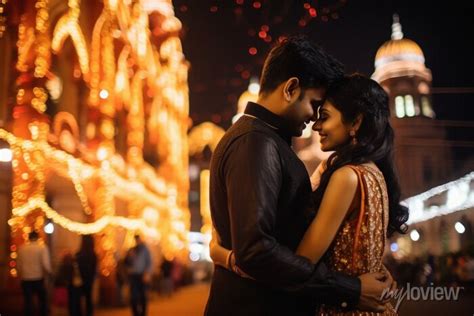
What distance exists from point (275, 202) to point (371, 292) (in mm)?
607

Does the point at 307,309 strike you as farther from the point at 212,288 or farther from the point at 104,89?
the point at 104,89

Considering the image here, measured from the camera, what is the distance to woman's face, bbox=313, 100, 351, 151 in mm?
2510

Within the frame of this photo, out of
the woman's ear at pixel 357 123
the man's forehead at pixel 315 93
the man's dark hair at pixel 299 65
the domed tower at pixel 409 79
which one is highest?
the domed tower at pixel 409 79

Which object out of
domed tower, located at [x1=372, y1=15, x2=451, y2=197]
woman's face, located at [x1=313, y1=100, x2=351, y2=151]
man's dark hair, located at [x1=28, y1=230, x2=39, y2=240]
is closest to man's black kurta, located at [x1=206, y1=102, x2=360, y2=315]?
woman's face, located at [x1=313, y1=100, x2=351, y2=151]

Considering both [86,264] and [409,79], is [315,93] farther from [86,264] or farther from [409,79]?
[409,79]

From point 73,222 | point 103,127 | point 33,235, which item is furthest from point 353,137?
point 103,127

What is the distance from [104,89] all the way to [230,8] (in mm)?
4872

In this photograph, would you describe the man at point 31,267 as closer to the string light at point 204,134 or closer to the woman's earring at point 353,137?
the woman's earring at point 353,137

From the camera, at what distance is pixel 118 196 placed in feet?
59.3

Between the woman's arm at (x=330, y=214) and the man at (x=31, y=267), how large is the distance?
6.66 m

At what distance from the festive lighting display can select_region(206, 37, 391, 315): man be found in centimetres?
506

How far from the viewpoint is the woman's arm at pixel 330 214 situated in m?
2.12

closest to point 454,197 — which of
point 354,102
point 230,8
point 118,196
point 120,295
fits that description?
point 118,196

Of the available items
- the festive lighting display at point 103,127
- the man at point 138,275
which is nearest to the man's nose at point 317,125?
the festive lighting display at point 103,127
